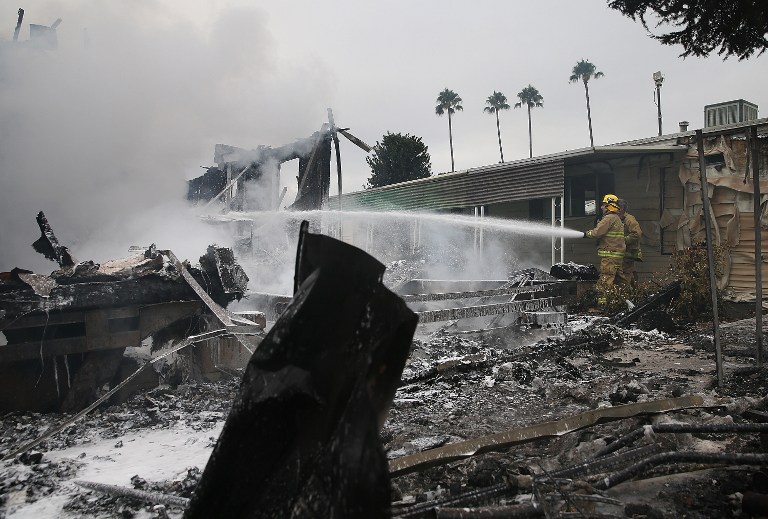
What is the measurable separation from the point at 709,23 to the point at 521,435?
5722 millimetres

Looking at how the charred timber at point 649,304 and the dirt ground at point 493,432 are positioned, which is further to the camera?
the charred timber at point 649,304

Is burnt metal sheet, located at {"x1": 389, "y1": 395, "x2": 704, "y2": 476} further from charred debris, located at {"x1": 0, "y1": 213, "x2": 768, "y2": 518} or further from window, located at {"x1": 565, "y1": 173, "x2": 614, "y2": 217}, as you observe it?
window, located at {"x1": 565, "y1": 173, "x2": 614, "y2": 217}

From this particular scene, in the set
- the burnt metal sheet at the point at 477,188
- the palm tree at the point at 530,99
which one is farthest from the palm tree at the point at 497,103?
the burnt metal sheet at the point at 477,188

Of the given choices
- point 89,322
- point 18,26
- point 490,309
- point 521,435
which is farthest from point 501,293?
point 18,26

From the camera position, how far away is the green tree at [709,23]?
552 cm

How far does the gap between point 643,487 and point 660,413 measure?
1.02 m

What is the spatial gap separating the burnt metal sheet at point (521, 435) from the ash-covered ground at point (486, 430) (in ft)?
0.53

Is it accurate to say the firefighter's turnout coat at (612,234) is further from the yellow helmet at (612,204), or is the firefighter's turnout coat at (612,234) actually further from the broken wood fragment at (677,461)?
the broken wood fragment at (677,461)

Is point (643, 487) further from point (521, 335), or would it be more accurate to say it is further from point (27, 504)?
point (521, 335)

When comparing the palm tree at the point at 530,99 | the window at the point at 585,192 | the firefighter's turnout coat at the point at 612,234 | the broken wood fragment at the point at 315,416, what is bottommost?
the broken wood fragment at the point at 315,416

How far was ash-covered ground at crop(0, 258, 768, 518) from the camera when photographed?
9.23ft

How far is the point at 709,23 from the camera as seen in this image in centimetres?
583

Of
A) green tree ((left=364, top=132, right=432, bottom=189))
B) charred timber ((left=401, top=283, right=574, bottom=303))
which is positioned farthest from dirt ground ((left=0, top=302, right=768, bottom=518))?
green tree ((left=364, top=132, right=432, bottom=189))

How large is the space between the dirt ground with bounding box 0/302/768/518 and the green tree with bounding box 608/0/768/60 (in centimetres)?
383
